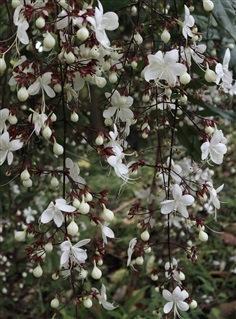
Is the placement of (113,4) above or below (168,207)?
above

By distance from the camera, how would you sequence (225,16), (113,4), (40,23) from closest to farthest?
(40,23) → (225,16) → (113,4)

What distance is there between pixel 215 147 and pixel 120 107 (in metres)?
0.16

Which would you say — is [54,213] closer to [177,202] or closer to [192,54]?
[177,202]

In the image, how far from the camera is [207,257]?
7.81 feet

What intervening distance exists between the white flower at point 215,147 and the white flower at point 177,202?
0.06m

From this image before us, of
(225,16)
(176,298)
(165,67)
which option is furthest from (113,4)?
(176,298)

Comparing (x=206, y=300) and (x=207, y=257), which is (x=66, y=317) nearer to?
(x=206, y=300)

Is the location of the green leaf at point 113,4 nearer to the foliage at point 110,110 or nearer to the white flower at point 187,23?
the foliage at point 110,110

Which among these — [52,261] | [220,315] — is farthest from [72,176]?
[220,315]

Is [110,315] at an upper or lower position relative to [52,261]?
lower

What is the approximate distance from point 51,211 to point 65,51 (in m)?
0.22

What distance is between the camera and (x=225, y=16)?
85 cm

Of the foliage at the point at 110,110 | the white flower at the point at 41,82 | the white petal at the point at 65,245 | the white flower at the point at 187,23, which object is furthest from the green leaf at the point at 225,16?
the white petal at the point at 65,245

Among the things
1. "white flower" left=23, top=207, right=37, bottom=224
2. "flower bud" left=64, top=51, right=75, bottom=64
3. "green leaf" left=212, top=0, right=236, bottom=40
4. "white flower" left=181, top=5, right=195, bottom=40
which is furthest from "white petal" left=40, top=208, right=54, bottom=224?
"white flower" left=23, top=207, right=37, bottom=224
